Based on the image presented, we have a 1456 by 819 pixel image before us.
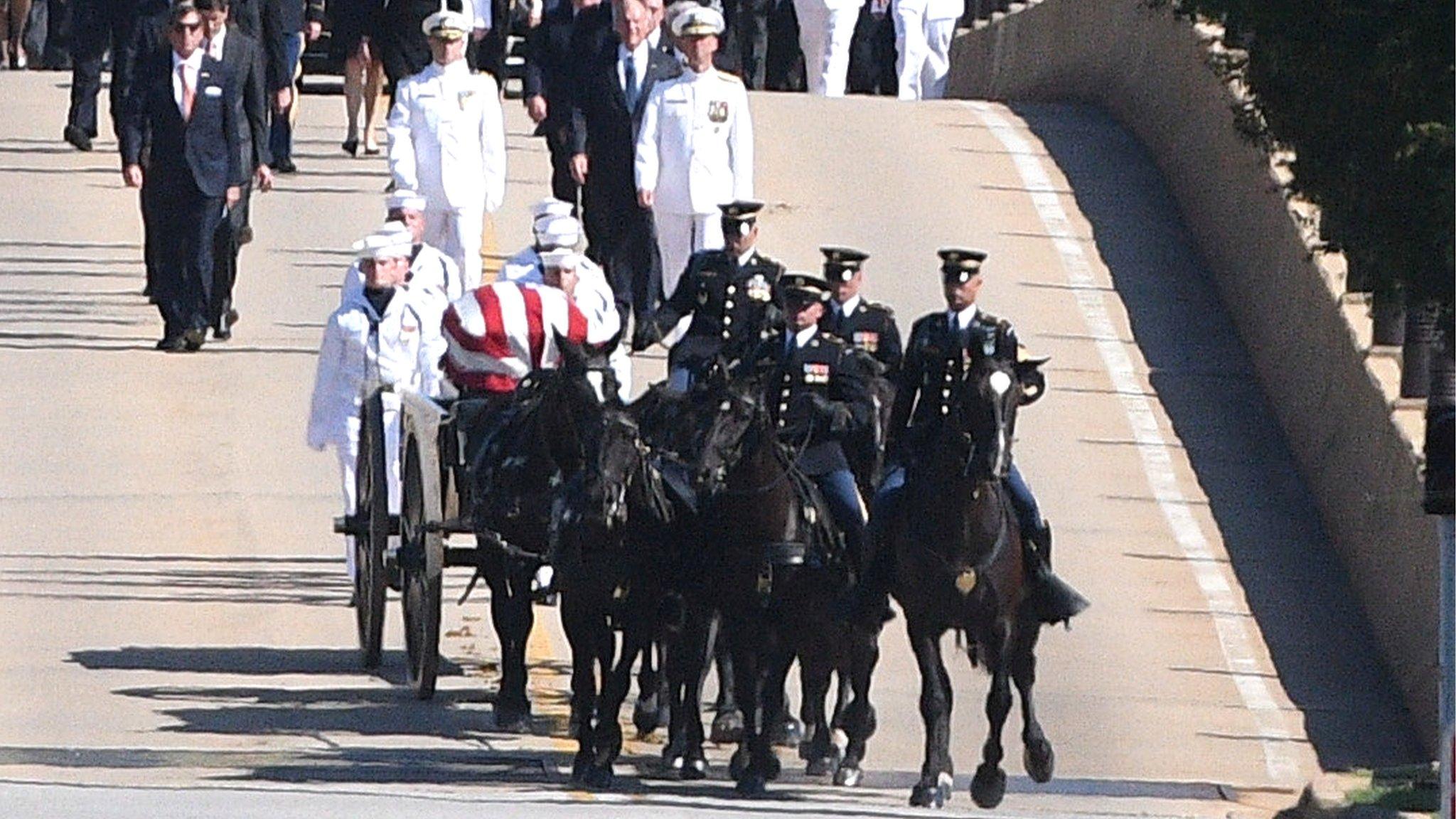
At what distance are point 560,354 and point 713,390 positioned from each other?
26.2 inches

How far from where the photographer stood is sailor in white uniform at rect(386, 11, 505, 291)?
22.2m

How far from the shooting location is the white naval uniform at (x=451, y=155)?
2225 centimetres

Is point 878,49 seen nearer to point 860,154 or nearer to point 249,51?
point 860,154

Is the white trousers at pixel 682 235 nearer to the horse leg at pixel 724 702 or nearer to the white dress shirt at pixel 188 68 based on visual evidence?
the white dress shirt at pixel 188 68

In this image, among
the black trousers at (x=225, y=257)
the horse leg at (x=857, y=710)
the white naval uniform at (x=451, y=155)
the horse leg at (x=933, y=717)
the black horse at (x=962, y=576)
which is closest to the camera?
the black horse at (x=962, y=576)

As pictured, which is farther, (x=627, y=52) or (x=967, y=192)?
(x=967, y=192)

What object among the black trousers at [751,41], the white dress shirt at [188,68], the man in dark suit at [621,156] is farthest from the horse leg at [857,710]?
the black trousers at [751,41]

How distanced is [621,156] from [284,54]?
4.70 m

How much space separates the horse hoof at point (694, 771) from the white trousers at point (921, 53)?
1948 centimetres

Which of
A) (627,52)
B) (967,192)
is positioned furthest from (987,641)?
(967,192)

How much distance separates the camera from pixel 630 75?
23.8 metres

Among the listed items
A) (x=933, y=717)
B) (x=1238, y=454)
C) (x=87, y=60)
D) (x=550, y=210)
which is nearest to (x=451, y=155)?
(x=1238, y=454)

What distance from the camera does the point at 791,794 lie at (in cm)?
1529

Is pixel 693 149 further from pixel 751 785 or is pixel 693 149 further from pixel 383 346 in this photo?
pixel 751 785
